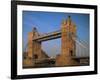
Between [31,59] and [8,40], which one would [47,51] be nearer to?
[31,59]

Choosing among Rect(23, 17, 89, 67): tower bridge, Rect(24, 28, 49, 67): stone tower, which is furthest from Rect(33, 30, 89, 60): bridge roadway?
Rect(24, 28, 49, 67): stone tower

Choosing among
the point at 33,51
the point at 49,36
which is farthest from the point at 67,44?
the point at 33,51

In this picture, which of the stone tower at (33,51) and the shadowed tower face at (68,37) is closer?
the stone tower at (33,51)

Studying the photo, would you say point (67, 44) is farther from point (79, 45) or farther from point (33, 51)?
Answer: point (33, 51)

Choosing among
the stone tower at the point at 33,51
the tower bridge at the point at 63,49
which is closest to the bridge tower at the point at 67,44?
the tower bridge at the point at 63,49

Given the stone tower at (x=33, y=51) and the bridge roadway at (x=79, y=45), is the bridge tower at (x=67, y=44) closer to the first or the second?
the bridge roadway at (x=79, y=45)

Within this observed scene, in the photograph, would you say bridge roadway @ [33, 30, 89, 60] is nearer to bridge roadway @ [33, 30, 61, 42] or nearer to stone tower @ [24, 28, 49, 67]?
bridge roadway @ [33, 30, 61, 42]

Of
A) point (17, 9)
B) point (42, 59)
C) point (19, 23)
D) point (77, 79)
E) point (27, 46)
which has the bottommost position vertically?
point (77, 79)

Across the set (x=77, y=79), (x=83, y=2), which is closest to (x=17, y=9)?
(x=83, y=2)
